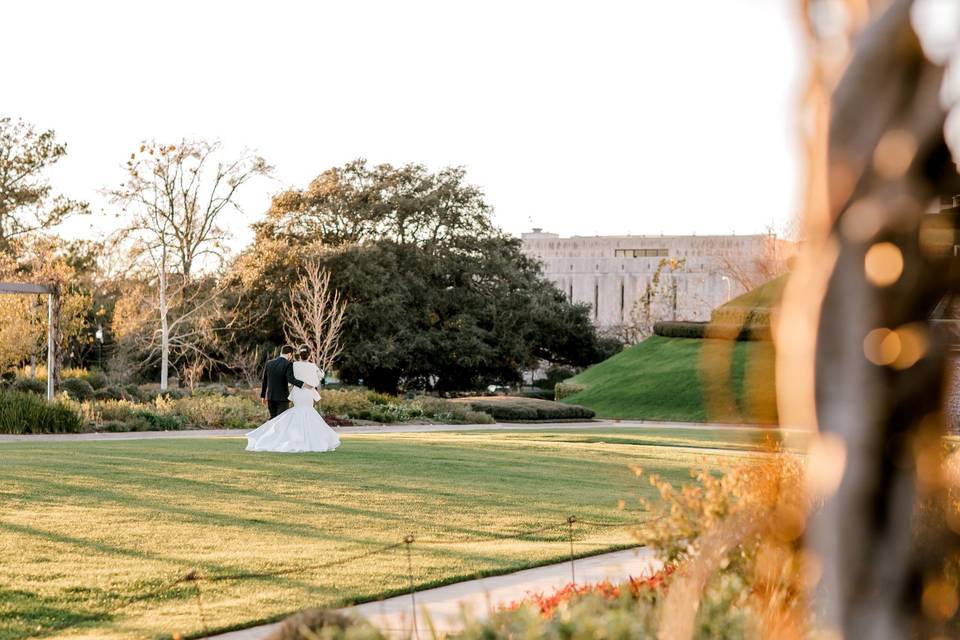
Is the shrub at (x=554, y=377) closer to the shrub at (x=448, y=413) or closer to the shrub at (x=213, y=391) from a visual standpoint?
the shrub at (x=448, y=413)

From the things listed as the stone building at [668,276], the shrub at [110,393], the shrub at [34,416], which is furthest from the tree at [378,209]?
the shrub at [34,416]

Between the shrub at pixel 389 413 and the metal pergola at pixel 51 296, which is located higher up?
the metal pergola at pixel 51 296

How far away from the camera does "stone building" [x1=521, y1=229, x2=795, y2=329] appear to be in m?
64.6

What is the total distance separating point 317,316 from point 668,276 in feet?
117

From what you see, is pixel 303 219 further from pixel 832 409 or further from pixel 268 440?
pixel 832 409

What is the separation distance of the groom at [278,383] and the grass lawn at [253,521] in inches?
41.9

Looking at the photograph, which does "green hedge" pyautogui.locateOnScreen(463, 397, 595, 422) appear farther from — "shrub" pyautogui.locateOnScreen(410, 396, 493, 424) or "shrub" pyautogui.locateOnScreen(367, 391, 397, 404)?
"shrub" pyautogui.locateOnScreen(367, 391, 397, 404)

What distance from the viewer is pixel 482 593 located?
26.2 ft

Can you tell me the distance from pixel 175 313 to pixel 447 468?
3042 centimetres

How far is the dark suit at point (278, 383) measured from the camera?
20.0 meters

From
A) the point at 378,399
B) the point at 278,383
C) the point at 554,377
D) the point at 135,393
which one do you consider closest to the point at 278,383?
the point at 278,383

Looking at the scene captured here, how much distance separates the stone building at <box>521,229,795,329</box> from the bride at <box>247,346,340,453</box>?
33583 millimetres

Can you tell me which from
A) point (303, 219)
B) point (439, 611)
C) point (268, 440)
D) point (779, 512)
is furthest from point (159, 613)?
point (303, 219)

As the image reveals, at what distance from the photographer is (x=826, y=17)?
5.85 ft
